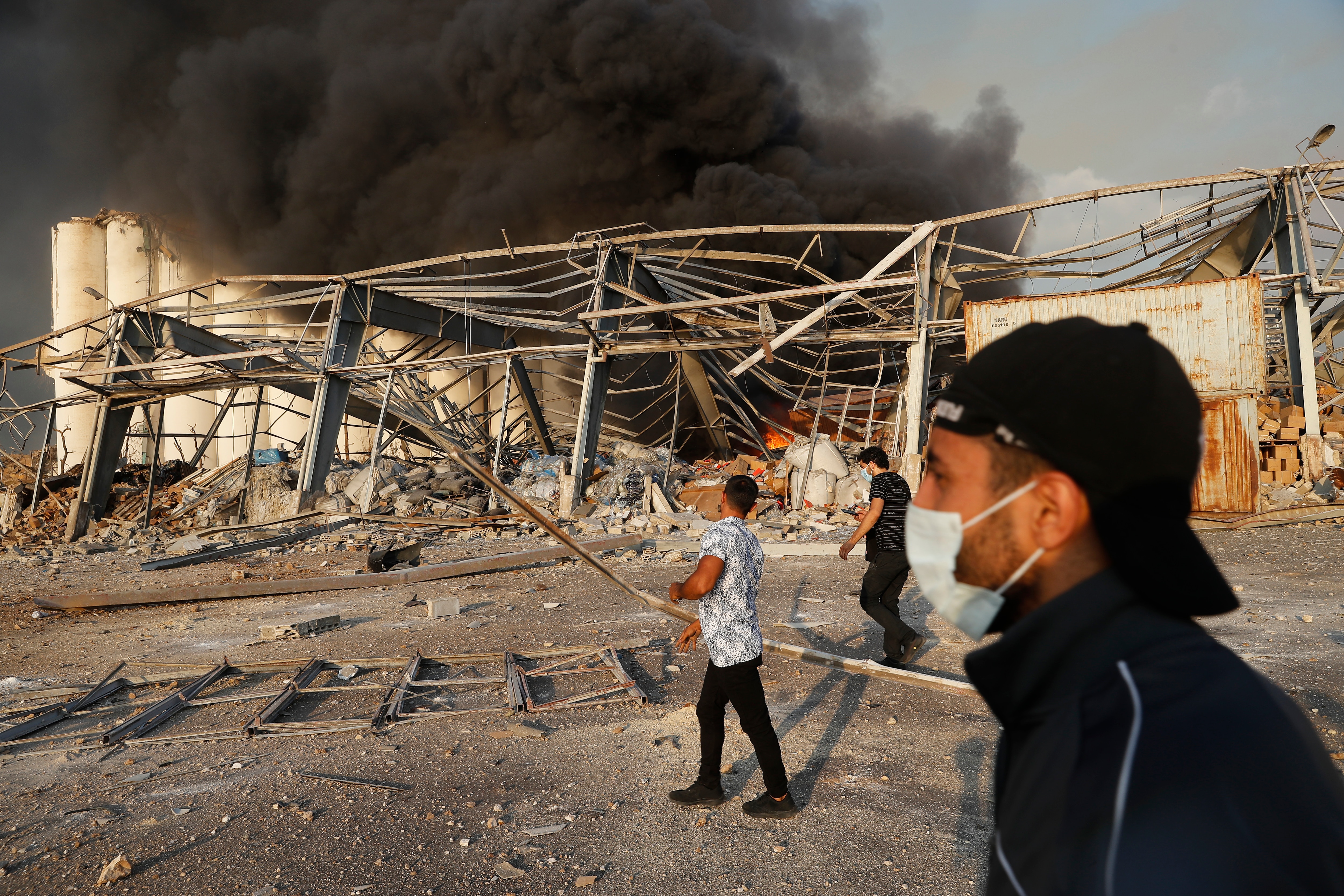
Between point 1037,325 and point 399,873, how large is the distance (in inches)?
118

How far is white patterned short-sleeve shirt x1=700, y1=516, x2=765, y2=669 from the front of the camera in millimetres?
3223

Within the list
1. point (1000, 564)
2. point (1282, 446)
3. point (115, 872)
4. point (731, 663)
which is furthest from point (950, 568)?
point (1282, 446)

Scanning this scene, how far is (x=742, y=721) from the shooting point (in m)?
3.22

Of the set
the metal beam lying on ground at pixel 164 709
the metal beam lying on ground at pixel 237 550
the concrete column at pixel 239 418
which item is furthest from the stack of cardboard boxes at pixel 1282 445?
the concrete column at pixel 239 418

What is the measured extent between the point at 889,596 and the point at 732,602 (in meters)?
2.24

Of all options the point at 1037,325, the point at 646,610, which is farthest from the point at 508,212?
the point at 1037,325

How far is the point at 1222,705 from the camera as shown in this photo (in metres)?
0.71

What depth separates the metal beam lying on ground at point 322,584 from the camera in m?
7.89

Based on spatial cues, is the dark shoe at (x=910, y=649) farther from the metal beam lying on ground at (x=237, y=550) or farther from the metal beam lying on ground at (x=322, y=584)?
the metal beam lying on ground at (x=237, y=550)

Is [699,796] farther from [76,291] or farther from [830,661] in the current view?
[76,291]

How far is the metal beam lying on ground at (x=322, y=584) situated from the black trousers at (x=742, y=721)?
4136mm

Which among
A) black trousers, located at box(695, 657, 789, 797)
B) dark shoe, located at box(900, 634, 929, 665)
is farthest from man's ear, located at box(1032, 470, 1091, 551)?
dark shoe, located at box(900, 634, 929, 665)

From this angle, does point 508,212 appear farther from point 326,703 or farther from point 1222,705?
point 1222,705

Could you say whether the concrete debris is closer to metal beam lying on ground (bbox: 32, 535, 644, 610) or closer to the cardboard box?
the cardboard box
